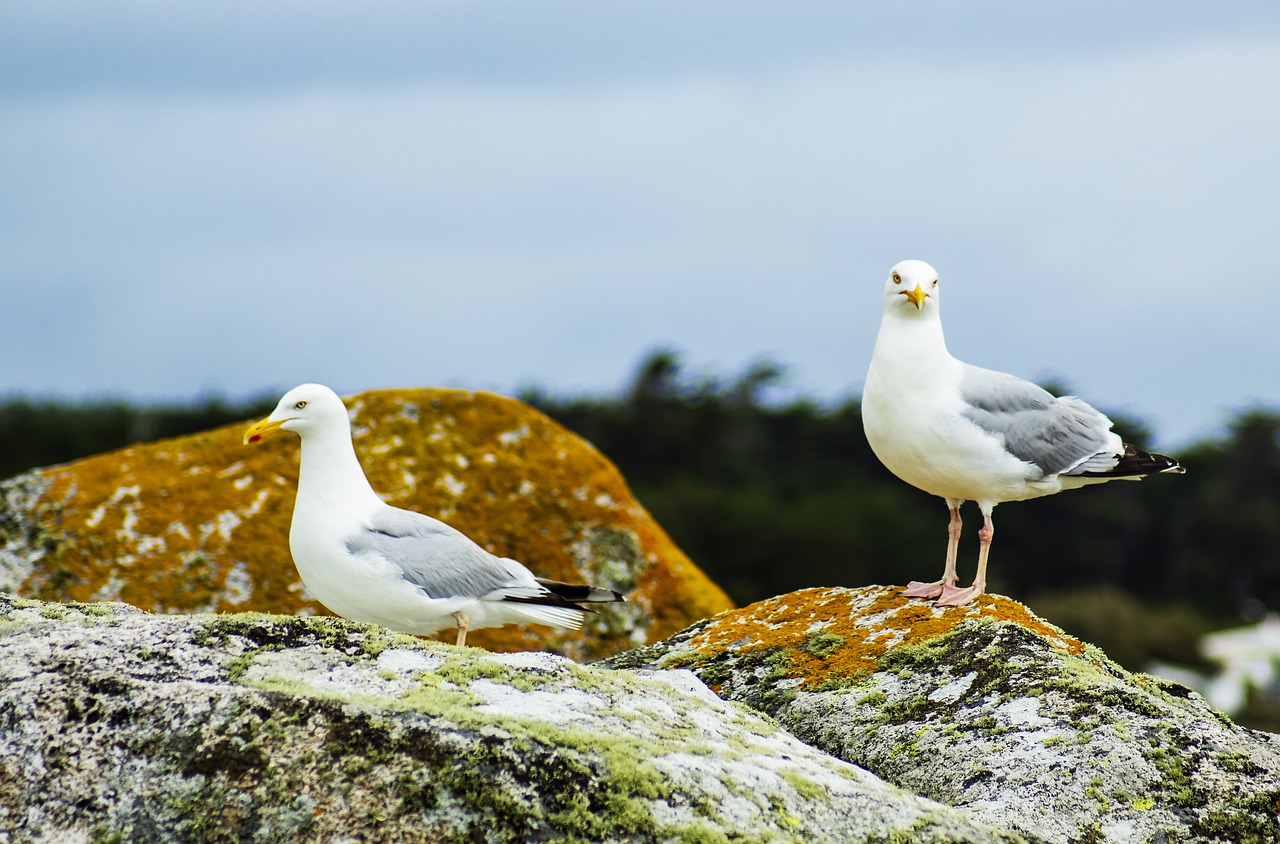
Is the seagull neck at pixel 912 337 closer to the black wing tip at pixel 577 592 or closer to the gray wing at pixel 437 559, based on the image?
the black wing tip at pixel 577 592

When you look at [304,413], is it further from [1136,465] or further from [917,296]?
[1136,465]

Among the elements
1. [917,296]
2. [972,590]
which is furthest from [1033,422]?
[972,590]

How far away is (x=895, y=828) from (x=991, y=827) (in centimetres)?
54

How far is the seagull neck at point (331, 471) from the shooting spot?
885cm

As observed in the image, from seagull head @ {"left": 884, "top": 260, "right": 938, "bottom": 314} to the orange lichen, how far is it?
1.76 metres

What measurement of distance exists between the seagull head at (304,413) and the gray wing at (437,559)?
656mm

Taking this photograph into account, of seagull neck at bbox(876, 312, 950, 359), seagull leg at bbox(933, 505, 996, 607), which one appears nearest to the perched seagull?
seagull leg at bbox(933, 505, 996, 607)

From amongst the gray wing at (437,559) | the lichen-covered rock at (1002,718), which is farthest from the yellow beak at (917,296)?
the gray wing at (437,559)

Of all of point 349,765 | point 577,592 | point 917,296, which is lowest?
point 577,592

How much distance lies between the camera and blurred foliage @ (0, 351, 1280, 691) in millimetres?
60781

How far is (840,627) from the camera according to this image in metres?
8.35

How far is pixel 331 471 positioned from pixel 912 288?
371 cm

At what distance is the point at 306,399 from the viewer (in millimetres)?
9047

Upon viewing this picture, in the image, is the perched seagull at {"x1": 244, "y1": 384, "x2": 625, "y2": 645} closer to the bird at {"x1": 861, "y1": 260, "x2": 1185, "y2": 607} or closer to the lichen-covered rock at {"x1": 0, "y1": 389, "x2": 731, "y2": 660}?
the bird at {"x1": 861, "y1": 260, "x2": 1185, "y2": 607}
